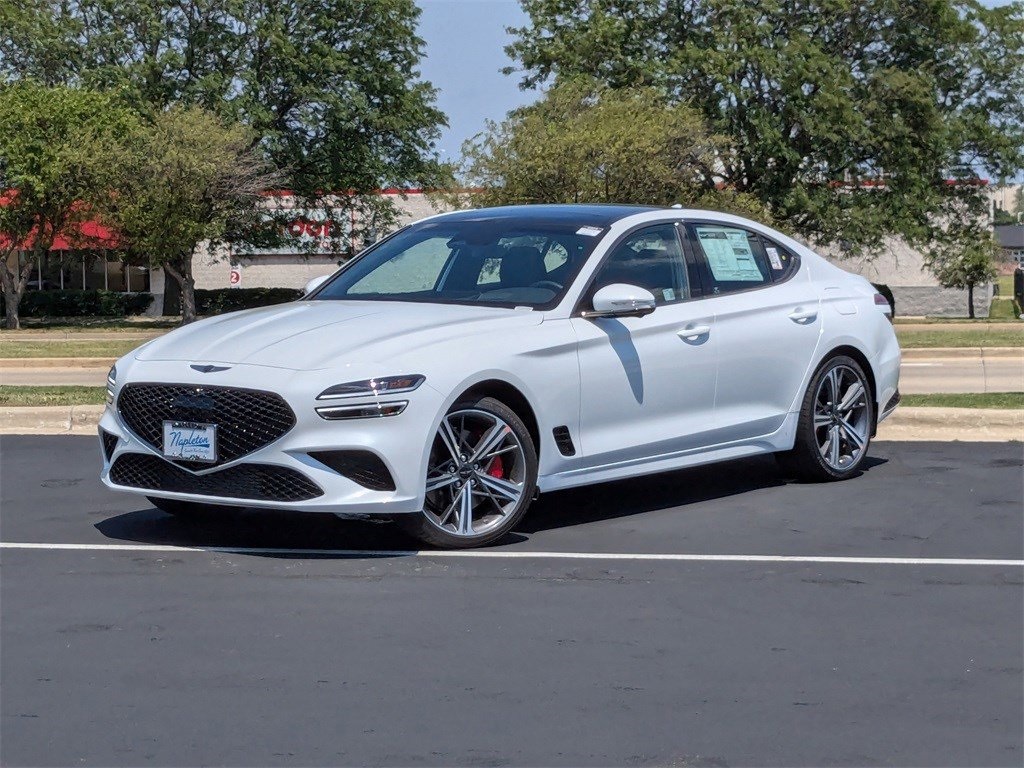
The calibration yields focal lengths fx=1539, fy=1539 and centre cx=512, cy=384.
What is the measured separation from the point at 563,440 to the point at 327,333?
50.5 inches

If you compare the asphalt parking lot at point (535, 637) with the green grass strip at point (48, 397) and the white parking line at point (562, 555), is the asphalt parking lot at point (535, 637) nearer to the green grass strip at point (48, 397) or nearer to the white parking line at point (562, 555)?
the white parking line at point (562, 555)

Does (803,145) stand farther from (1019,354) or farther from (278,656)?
(278,656)

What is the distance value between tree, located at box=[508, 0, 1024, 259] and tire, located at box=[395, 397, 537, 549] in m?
38.0

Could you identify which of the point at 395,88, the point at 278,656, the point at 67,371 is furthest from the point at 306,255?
the point at 278,656

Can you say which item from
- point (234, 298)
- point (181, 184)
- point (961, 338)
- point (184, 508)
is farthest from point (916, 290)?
point (184, 508)

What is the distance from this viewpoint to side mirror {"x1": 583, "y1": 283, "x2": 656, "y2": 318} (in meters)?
7.68

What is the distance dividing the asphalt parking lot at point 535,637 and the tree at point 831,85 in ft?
122

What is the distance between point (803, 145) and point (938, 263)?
1613cm

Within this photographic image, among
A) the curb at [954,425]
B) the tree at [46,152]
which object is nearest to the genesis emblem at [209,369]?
the curb at [954,425]

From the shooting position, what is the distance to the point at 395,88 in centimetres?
5128

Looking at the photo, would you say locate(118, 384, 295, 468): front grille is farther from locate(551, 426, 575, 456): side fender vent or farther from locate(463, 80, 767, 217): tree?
locate(463, 80, 767, 217): tree

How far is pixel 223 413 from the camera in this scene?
6.91 metres

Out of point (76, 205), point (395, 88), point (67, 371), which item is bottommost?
point (67, 371)

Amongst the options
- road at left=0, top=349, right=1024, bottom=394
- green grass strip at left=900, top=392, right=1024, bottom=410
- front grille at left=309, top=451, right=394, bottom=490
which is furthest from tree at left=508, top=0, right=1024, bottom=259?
front grille at left=309, top=451, right=394, bottom=490
